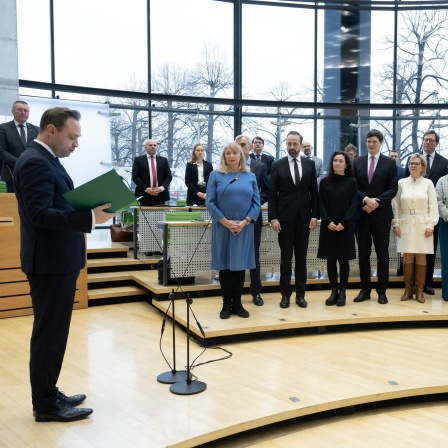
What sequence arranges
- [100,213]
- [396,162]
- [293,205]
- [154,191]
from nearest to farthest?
[100,213]
[293,205]
[396,162]
[154,191]

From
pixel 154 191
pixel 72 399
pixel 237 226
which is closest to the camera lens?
pixel 72 399

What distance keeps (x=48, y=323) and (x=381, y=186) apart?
11.5 feet

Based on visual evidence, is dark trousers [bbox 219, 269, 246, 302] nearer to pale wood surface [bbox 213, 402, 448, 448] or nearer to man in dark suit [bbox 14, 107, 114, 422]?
pale wood surface [bbox 213, 402, 448, 448]

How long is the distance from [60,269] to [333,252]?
3.00m

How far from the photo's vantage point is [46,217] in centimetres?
223

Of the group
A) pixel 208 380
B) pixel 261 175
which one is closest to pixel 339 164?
pixel 261 175

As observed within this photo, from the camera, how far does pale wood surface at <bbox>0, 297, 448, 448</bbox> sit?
2543mm

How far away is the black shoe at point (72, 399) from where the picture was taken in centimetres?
267

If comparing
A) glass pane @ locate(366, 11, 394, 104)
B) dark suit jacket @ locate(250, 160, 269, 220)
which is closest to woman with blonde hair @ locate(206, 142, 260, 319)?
dark suit jacket @ locate(250, 160, 269, 220)

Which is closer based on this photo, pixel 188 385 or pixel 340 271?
pixel 188 385

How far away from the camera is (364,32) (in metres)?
10.4

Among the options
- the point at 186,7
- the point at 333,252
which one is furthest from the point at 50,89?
the point at 333,252

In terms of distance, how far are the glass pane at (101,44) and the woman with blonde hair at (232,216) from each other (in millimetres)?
5608

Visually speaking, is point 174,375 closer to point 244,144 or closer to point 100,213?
point 100,213
